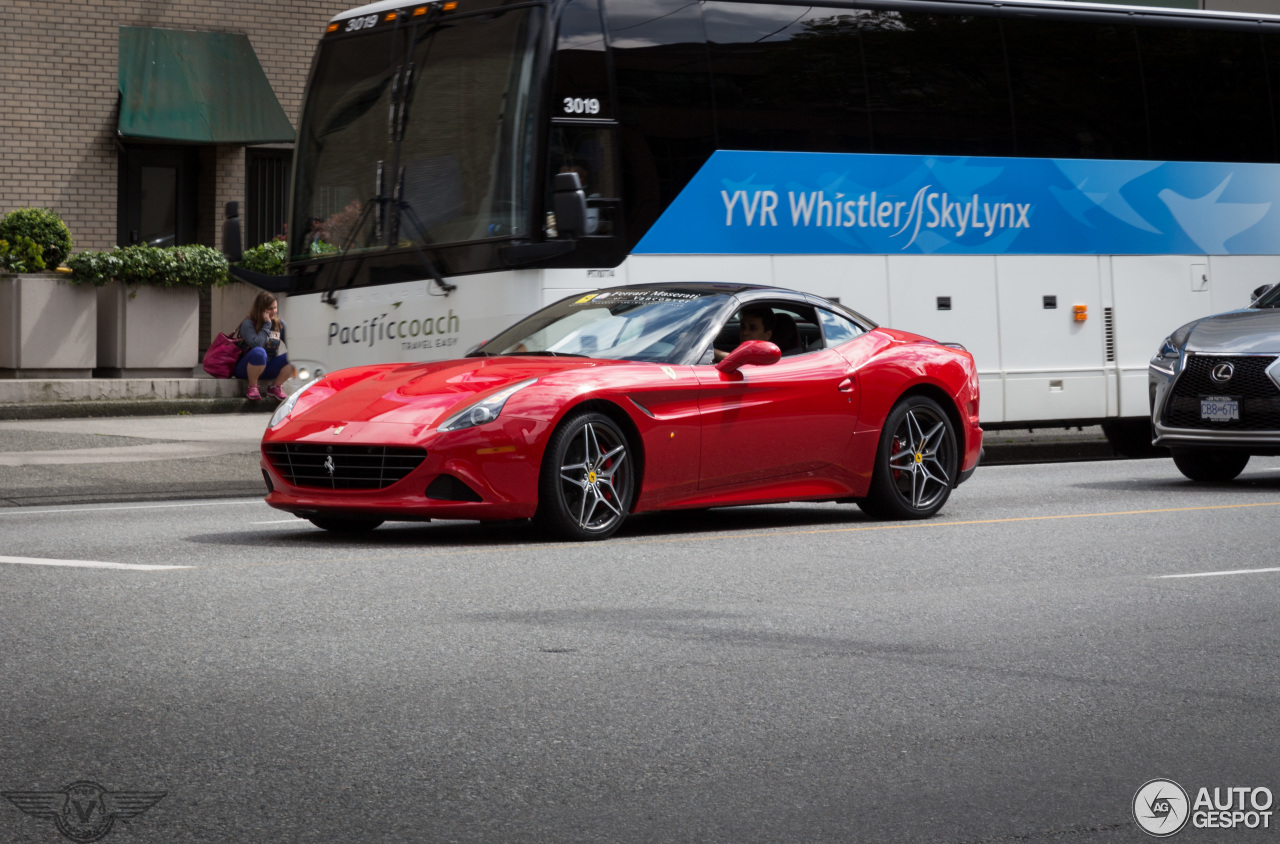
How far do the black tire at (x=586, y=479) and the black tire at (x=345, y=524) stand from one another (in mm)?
1191

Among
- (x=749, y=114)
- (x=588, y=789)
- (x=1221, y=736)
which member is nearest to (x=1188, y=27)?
(x=749, y=114)

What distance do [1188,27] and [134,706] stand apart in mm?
14605

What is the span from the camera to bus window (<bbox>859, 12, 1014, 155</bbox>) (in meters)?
15.7

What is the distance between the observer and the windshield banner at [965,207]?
1488cm

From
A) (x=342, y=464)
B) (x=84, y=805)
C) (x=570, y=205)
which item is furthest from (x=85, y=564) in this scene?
(x=570, y=205)

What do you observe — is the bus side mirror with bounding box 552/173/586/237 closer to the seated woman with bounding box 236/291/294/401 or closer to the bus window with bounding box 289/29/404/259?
the bus window with bounding box 289/29/404/259

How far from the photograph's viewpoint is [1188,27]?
57.9 ft

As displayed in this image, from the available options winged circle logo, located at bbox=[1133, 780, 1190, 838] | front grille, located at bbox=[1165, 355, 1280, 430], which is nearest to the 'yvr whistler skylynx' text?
front grille, located at bbox=[1165, 355, 1280, 430]

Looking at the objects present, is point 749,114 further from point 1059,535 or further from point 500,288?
point 1059,535

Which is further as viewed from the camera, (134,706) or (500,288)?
(500,288)

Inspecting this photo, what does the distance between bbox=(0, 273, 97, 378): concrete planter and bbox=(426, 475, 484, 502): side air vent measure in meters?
13.2

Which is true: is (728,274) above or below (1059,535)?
above

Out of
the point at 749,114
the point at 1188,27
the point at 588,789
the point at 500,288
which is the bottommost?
the point at 588,789

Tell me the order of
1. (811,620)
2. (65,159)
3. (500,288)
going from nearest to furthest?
(811,620), (500,288), (65,159)
